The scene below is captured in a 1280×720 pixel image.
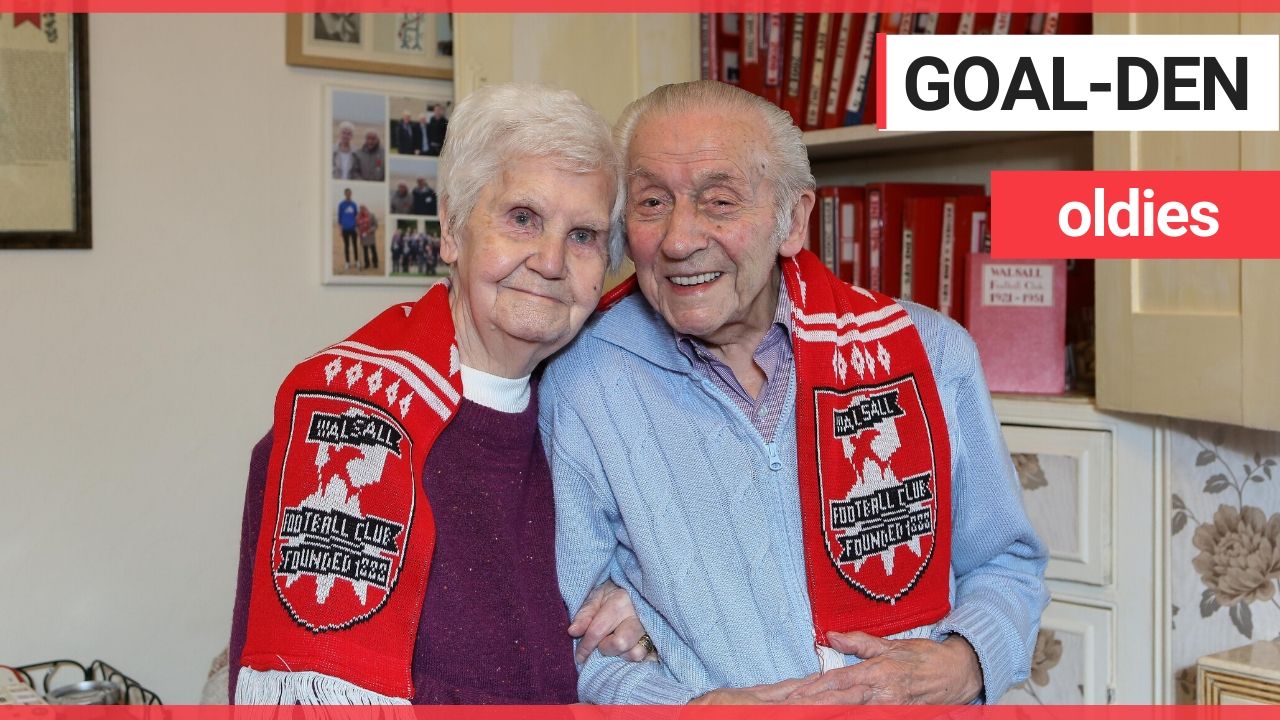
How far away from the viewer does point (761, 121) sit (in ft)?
4.76

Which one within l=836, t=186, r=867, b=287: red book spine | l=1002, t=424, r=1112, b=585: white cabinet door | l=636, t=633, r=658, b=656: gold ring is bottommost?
l=636, t=633, r=658, b=656: gold ring

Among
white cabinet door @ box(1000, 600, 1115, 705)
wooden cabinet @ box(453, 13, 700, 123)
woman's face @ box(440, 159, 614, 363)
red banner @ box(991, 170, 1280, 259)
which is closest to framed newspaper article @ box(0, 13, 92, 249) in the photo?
A: wooden cabinet @ box(453, 13, 700, 123)

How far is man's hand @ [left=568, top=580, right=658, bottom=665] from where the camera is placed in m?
1.41

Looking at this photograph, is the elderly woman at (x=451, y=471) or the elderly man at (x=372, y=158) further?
the elderly man at (x=372, y=158)

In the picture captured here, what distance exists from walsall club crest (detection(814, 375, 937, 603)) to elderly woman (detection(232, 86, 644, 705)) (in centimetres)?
28

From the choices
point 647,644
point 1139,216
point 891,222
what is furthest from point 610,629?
point 891,222

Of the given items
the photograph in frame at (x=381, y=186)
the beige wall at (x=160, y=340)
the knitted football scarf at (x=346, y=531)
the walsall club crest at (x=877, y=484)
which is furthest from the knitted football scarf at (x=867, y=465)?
the beige wall at (x=160, y=340)

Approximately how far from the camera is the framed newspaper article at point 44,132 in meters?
1.97

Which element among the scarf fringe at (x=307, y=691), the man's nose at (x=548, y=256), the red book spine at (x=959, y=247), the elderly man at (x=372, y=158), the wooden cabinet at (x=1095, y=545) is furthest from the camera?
the elderly man at (x=372, y=158)

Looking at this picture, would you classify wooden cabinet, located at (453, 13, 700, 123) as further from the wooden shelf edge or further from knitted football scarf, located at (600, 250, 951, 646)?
knitted football scarf, located at (600, 250, 951, 646)

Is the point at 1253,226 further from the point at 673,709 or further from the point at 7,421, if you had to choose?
the point at 7,421

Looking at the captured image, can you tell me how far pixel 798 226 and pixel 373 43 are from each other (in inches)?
44.5

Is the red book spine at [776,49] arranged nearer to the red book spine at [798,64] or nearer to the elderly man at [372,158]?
the red book spine at [798,64]

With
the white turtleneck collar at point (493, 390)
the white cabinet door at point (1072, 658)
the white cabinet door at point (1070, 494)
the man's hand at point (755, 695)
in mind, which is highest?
the white turtleneck collar at point (493, 390)
